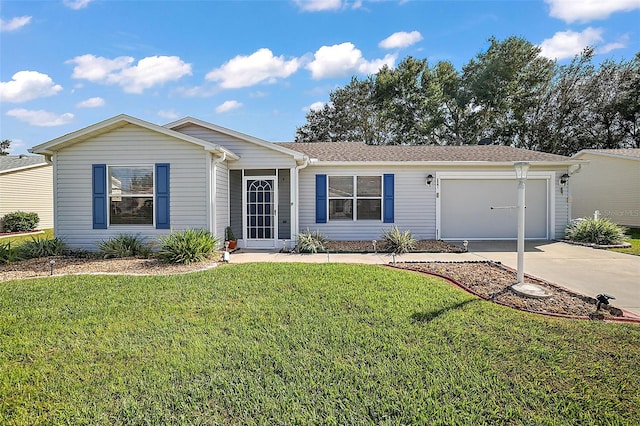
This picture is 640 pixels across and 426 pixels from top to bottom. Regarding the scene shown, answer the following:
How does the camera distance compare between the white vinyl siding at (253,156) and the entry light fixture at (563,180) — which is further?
the entry light fixture at (563,180)

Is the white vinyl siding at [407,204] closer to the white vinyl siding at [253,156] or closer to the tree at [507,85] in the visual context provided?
the white vinyl siding at [253,156]

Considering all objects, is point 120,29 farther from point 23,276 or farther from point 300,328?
point 300,328

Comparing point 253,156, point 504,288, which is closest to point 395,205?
point 253,156

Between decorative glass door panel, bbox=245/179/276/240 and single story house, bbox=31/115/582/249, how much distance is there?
1.3 inches

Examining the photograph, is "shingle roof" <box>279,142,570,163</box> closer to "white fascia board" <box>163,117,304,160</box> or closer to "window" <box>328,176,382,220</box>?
"window" <box>328,176,382,220</box>

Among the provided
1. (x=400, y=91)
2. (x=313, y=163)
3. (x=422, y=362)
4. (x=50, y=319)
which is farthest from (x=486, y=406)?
(x=400, y=91)

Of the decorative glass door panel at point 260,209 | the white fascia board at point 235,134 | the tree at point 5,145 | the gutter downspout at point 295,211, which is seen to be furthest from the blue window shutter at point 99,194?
the tree at point 5,145

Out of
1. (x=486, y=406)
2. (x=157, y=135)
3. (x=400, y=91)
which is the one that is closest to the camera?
(x=486, y=406)

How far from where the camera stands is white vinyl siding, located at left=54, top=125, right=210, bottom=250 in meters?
9.18

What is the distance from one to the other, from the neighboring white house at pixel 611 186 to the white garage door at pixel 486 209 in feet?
27.1

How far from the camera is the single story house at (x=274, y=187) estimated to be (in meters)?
9.21

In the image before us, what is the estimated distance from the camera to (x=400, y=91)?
92.8 feet

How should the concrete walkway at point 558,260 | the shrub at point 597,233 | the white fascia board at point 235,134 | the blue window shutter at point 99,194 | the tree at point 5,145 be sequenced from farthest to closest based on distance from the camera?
the tree at point 5,145 → the shrub at point 597,233 → the white fascia board at point 235,134 → the blue window shutter at point 99,194 → the concrete walkway at point 558,260

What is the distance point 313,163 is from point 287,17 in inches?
227
